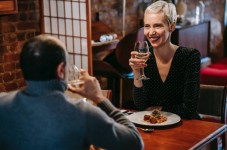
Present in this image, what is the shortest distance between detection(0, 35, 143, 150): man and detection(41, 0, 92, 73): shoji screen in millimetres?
2629

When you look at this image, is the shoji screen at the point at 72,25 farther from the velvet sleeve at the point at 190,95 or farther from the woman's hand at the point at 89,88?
the woman's hand at the point at 89,88

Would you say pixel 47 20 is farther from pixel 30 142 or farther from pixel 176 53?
pixel 30 142

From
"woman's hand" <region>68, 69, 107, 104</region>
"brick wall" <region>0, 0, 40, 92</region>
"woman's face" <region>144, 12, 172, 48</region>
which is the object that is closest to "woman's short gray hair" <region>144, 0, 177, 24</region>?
"woman's face" <region>144, 12, 172, 48</region>

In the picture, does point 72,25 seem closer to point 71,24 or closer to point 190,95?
point 71,24

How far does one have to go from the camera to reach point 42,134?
1.28 metres

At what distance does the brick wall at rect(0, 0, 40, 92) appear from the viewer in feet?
12.9

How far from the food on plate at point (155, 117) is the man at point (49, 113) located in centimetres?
80

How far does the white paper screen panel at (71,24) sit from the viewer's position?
4.01 metres

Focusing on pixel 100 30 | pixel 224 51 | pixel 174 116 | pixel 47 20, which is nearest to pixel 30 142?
pixel 174 116

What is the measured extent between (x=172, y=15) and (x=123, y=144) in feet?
4.24

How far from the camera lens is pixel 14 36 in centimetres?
403

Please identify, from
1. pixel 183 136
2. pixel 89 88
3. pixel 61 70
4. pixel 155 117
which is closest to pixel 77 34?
pixel 155 117

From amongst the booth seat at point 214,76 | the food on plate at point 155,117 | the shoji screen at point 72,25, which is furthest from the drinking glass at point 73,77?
the booth seat at point 214,76

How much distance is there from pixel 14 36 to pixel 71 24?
558 millimetres
